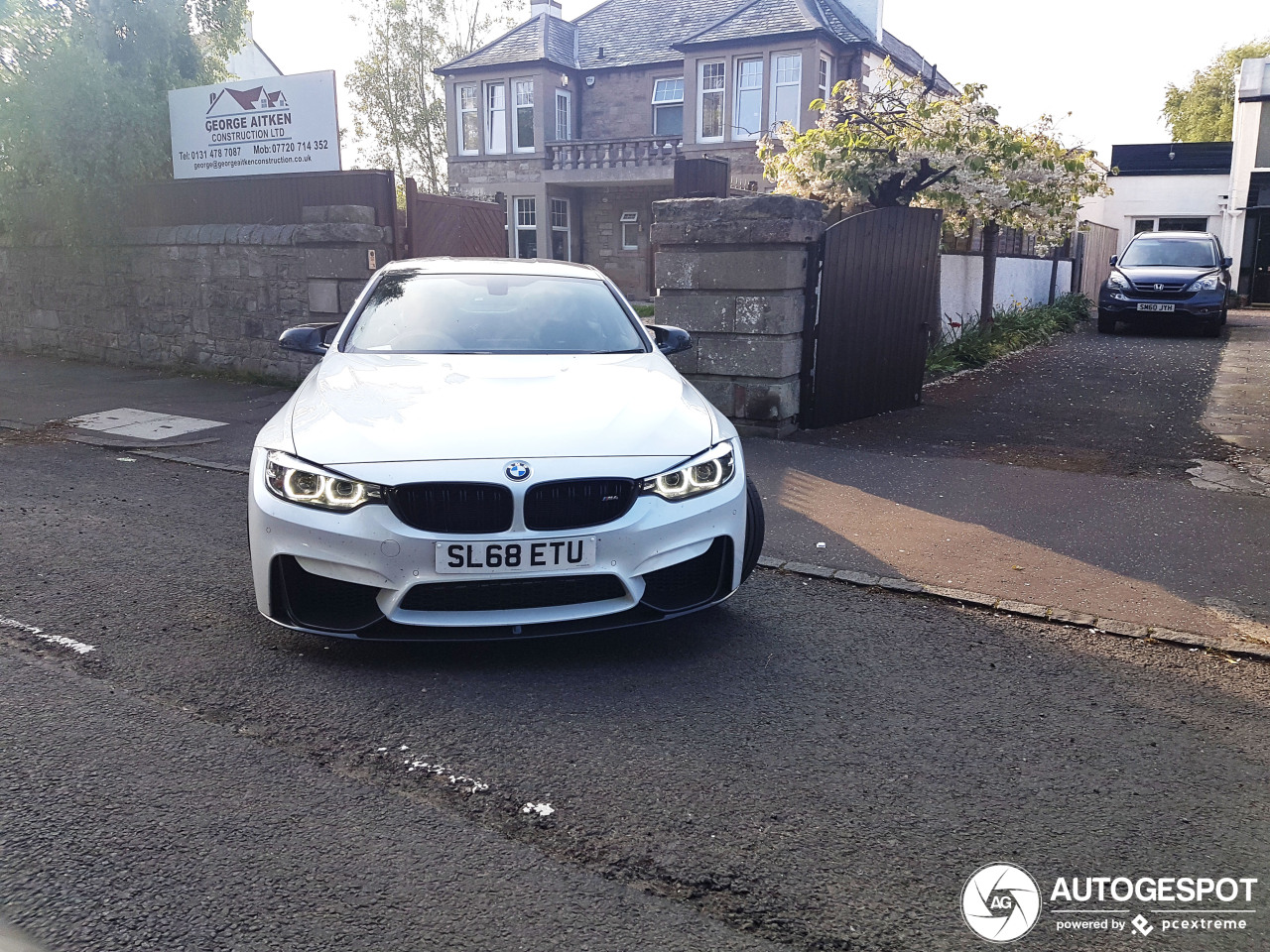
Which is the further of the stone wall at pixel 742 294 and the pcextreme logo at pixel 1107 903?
the stone wall at pixel 742 294

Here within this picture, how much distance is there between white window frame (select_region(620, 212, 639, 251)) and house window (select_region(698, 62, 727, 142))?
3192 mm

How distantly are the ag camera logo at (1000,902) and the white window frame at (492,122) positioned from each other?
31.2 meters

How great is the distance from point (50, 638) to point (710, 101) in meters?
27.4

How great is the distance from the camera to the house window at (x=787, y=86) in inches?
1081

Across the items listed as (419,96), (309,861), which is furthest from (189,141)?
(419,96)

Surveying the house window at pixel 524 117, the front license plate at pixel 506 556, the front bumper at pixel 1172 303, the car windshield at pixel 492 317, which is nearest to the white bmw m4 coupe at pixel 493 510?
the front license plate at pixel 506 556

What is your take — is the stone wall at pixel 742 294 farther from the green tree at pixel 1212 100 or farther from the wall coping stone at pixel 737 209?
the green tree at pixel 1212 100

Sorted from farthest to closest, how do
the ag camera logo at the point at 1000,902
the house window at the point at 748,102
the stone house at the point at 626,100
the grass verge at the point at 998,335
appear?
the house window at the point at 748,102
the stone house at the point at 626,100
the grass verge at the point at 998,335
the ag camera logo at the point at 1000,902

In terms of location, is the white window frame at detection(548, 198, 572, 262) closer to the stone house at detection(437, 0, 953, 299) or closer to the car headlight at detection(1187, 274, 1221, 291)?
the stone house at detection(437, 0, 953, 299)

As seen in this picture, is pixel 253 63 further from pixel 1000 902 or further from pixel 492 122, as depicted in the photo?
pixel 1000 902

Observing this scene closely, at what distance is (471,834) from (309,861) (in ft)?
1.41

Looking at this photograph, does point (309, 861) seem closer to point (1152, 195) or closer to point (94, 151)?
point (94, 151)

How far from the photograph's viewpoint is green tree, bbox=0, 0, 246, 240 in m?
12.9

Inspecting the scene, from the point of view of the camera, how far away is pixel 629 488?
3.86 metres
